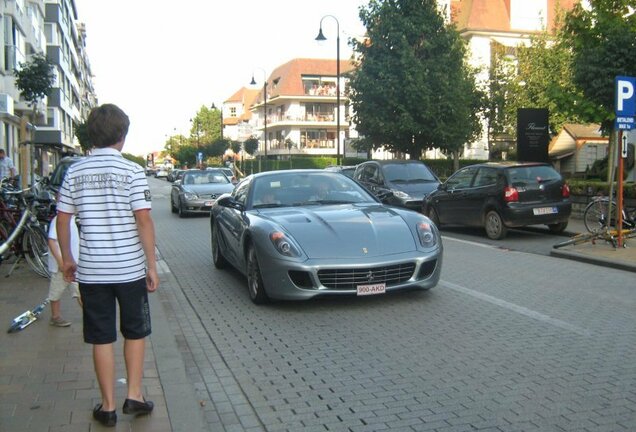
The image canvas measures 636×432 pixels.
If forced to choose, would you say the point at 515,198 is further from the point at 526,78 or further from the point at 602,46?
the point at 526,78

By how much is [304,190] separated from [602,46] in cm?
1200

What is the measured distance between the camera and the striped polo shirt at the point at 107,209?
12.3 feet

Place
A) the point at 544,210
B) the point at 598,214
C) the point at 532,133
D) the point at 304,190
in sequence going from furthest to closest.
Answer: the point at 532,133, the point at 598,214, the point at 544,210, the point at 304,190

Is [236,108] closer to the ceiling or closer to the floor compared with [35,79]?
closer to the ceiling

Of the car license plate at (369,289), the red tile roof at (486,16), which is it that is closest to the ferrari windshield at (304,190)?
the car license plate at (369,289)

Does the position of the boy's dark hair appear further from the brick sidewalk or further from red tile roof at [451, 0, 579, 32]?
red tile roof at [451, 0, 579, 32]

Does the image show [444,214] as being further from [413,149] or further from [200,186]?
[413,149]

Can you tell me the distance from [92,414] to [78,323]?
8.43 feet

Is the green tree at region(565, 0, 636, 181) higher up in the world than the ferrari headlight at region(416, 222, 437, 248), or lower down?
higher up

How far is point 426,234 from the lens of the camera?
23.4 ft

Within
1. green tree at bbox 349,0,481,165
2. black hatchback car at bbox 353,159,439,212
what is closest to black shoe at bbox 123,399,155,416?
black hatchback car at bbox 353,159,439,212

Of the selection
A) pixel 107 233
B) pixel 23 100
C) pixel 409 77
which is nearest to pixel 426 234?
pixel 107 233

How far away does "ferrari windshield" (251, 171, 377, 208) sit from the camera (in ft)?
26.8

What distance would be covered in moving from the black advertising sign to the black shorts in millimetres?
17153
